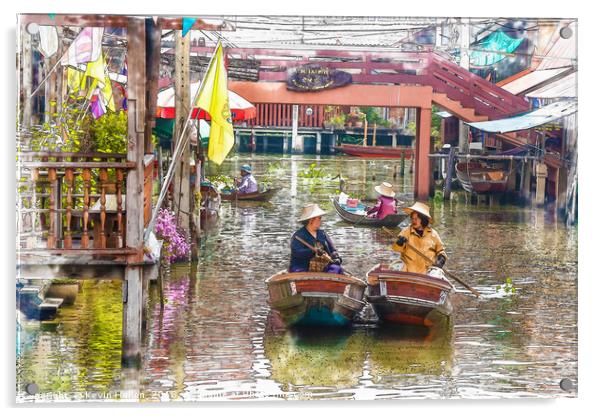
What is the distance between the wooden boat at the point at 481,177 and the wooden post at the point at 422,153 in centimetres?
25

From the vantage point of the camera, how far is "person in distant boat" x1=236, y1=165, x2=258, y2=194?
11.0 m

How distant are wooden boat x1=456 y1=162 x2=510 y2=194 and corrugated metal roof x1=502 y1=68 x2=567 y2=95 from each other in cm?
61

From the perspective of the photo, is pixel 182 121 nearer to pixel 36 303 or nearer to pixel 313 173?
pixel 313 173

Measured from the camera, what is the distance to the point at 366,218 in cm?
1095

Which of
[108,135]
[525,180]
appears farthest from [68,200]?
[525,180]

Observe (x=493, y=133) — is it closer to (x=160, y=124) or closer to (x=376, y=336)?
(x=376, y=336)

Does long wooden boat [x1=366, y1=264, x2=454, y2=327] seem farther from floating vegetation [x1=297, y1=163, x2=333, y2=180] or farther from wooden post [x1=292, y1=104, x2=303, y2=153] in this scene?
wooden post [x1=292, y1=104, x2=303, y2=153]

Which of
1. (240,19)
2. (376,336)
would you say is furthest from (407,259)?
(240,19)

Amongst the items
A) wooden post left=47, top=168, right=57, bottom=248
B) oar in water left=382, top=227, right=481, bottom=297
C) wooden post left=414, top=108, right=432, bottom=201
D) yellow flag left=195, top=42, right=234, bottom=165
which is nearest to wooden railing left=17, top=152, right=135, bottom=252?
wooden post left=47, top=168, right=57, bottom=248

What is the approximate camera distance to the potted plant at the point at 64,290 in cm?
1087

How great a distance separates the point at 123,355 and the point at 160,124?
2189 millimetres

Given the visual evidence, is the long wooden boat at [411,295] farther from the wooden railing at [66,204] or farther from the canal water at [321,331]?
the wooden railing at [66,204]

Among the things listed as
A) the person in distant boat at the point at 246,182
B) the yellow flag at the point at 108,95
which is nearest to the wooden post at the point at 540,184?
the person in distant boat at the point at 246,182

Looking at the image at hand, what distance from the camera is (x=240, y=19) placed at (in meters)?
10.4
